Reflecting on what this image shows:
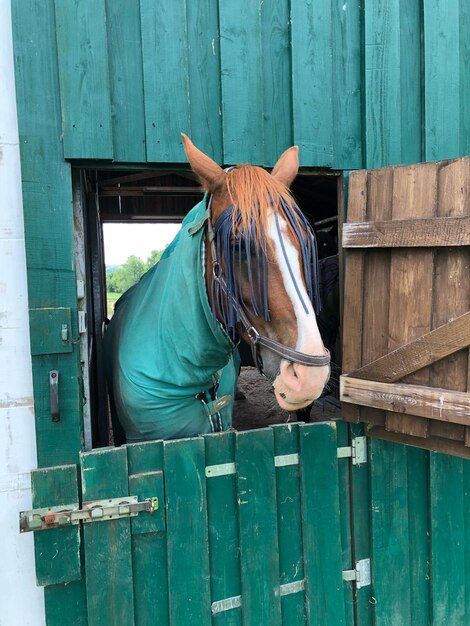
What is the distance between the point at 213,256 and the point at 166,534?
3.81ft

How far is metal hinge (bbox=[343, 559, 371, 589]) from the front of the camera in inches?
82.3

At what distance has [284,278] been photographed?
1.41 metres

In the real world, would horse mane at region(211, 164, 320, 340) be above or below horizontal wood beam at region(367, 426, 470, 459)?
above

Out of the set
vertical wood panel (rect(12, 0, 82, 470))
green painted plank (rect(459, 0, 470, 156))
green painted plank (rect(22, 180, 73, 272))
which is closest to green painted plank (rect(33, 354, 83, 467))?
vertical wood panel (rect(12, 0, 82, 470))

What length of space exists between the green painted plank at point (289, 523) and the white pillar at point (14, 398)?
103 centimetres

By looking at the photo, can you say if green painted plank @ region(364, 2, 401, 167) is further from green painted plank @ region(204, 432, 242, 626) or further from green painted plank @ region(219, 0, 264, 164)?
green painted plank @ region(204, 432, 242, 626)

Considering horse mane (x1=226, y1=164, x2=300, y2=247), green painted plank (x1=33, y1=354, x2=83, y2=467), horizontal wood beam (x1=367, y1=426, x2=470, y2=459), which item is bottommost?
horizontal wood beam (x1=367, y1=426, x2=470, y2=459)

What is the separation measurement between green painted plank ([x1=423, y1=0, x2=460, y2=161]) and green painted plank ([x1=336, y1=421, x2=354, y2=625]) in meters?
1.49

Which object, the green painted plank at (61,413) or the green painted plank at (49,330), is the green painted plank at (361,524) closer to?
the green painted plank at (61,413)

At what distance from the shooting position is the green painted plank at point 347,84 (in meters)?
2.09

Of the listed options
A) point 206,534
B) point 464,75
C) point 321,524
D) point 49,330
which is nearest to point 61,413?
point 49,330

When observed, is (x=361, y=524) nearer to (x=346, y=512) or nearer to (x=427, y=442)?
(x=346, y=512)

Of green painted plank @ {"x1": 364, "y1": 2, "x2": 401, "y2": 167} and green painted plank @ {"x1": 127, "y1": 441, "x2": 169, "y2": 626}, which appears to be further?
green painted plank @ {"x1": 364, "y1": 2, "x2": 401, "y2": 167}

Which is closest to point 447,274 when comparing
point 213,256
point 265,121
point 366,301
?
point 366,301
